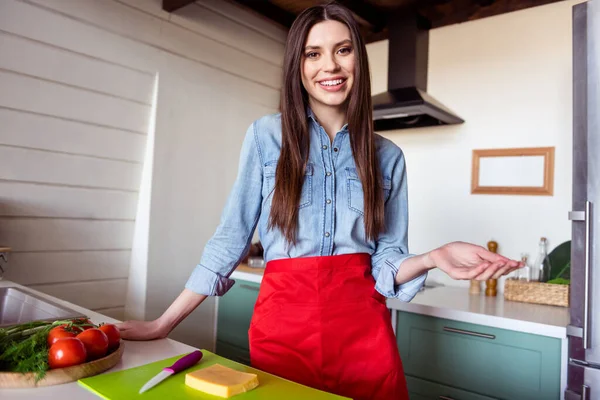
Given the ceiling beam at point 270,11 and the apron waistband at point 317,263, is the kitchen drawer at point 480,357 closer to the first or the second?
the apron waistband at point 317,263

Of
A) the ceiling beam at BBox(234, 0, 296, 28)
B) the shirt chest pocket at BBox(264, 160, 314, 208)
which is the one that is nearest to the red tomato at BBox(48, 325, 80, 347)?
the shirt chest pocket at BBox(264, 160, 314, 208)

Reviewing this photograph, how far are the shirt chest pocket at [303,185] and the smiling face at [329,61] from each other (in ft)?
0.60

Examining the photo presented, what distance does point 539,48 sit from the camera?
2.23 metres

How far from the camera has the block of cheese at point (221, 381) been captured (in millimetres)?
715

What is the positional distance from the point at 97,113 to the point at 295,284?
1399 millimetres

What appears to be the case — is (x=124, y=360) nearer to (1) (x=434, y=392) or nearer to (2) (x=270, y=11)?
(1) (x=434, y=392)

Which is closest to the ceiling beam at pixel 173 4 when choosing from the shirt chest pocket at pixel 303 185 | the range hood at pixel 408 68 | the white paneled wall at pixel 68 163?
the white paneled wall at pixel 68 163

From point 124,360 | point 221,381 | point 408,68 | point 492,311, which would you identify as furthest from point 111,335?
point 408,68

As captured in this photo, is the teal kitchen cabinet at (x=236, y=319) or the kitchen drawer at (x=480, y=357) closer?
the kitchen drawer at (x=480, y=357)

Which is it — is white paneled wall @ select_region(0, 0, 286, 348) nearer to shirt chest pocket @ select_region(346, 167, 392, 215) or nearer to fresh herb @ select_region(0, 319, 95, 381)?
fresh herb @ select_region(0, 319, 95, 381)

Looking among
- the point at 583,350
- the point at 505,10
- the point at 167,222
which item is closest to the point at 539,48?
the point at 505,10

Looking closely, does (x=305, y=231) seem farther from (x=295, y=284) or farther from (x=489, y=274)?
(x=489, y=274)

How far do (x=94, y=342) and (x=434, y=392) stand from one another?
1.41 metres

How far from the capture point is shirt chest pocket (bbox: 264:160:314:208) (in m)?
1.14
